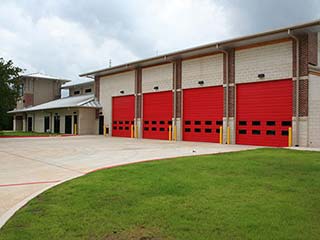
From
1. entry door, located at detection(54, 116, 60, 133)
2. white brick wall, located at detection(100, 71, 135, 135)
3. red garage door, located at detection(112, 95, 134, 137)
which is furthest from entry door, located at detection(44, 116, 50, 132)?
red garage door, located at detection(112, 95, 134, 137)

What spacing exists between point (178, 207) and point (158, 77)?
23955 mm

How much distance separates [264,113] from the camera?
2128 centimetres

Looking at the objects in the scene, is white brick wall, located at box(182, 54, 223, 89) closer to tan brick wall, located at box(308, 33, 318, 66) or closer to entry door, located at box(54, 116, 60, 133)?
tan brick wall, located at box(308, 33, 318, 66)

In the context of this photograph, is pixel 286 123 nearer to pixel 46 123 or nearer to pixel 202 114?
pixel 202 114

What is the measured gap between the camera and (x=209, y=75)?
A: 973 inches

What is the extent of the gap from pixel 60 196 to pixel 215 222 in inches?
128

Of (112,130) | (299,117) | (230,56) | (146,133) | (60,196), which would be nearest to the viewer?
(60,196)

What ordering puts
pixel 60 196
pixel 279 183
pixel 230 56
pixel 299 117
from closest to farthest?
1. pixel 60 196
2. pixel 279 183
3. pixel 299 117
4. pixel 230 56

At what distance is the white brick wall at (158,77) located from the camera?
28025 mm

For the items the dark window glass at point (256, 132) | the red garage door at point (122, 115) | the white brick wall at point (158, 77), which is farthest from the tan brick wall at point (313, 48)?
the red garage door at point (122, 115)

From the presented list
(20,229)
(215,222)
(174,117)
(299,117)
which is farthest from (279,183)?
(174,117)

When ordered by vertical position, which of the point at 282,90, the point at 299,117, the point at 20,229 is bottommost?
the point at 20,229

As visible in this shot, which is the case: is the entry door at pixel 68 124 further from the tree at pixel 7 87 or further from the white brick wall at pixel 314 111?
the white brick wall at pixel 314 111

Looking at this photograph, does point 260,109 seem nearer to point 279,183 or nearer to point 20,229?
point 279,183
